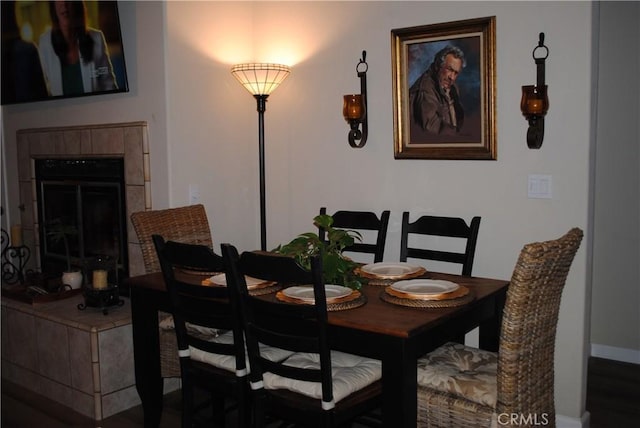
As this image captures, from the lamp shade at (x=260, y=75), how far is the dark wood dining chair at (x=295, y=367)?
5.55 ft

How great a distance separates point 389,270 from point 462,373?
Result: 0.61 metres

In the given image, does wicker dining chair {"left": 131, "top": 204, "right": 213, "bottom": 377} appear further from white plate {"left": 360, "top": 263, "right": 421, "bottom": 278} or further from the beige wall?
white plate {"left": 360, "top": 263, "right": 421, "bottom": 278}

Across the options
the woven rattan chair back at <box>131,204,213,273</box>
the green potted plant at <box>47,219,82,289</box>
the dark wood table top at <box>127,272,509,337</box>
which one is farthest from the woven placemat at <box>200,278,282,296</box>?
the green potted plant at <box>47,219,82,289</box>

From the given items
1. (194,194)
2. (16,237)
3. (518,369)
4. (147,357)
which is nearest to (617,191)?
(518,369)

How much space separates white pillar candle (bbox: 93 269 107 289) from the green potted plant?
1.76 feet

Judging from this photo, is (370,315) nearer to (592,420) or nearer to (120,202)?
(592,420)

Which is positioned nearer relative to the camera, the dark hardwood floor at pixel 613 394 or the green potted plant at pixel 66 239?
the dark hardwood floor at pixel 613 394

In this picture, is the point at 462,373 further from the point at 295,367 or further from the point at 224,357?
the point at 224,357

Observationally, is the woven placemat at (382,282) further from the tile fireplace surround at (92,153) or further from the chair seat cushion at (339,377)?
the tile fireplace surround at (92,153)

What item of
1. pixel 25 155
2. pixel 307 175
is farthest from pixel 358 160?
pixel 25 155

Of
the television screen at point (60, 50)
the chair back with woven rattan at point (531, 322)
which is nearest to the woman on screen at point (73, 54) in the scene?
the television screen at point (60, 50)

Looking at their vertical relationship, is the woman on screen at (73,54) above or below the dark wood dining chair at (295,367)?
above

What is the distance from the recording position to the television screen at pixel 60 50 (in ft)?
11.9

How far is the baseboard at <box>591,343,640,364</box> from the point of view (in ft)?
12.4
